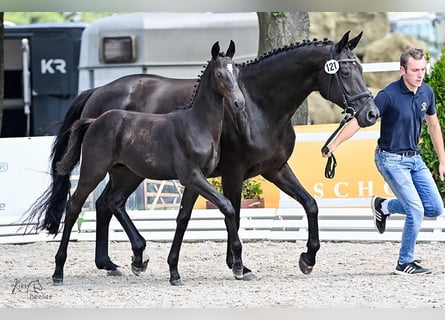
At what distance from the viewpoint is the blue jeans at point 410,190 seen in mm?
7766

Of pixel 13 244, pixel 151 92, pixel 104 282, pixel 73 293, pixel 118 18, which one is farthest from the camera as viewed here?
pixel 118 18

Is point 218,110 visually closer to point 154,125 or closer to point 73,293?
point 154,125

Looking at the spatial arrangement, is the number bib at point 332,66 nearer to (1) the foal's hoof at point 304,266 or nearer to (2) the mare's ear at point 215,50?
(2) the mare's ear at point 215,50

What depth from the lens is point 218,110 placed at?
755cm

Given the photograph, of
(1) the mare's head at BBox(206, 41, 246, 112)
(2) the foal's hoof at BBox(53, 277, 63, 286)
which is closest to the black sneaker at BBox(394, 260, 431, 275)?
(1) the mare's head at BBox(206, 41, 246, 112)

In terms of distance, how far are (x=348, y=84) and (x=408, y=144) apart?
65 centimetres

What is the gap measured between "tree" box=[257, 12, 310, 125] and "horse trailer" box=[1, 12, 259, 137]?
3928 mm

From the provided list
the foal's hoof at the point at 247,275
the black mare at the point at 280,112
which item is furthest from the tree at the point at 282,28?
the foal's hoof at the point at 247,275

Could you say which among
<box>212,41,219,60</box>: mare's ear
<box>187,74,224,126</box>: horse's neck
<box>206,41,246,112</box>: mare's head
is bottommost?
<box>187,74,224,126</box>: horse's neck

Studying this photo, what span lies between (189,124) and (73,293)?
4.69 feet

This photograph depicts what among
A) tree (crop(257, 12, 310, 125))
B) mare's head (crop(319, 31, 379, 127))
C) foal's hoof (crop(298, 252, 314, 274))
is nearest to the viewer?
mare's head (crop(319, 31, 379, 127))

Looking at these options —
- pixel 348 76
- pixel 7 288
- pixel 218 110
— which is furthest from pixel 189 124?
pixel 7 288

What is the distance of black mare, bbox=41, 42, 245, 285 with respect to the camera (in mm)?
7438

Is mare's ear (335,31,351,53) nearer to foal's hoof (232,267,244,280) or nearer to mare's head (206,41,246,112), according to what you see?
mare's head (206,41,246,112)
